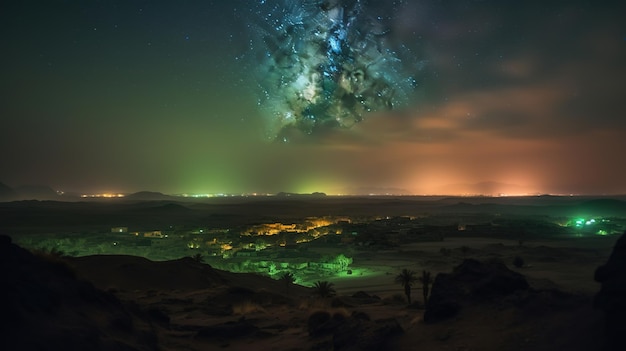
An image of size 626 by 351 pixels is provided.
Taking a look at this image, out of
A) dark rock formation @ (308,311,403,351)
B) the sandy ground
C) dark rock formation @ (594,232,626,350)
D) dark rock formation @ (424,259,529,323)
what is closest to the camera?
dark rock formation @ (594,232,626,350)

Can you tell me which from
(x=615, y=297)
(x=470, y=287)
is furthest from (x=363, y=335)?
(x=615, y=297)

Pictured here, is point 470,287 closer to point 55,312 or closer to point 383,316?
point 383,316

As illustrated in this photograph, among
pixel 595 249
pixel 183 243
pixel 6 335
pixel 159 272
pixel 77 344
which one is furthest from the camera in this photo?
pixel 183 243

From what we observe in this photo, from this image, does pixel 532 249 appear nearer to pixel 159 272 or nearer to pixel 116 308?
pixel 159 272

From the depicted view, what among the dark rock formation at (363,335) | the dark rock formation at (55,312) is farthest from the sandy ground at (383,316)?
the dark rock formation at (55,312)

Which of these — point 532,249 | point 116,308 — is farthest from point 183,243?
point 116,308

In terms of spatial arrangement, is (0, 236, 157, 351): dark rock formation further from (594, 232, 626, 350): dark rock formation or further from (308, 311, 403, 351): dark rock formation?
(594, 232, 626, 350): dark rock formation

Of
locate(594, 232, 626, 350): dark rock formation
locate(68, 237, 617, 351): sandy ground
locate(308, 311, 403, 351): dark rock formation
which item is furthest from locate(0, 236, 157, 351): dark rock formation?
locate(594, 232, 626, 350): dark rock formation

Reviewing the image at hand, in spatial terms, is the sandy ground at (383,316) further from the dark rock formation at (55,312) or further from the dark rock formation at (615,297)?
the dark rock formation at (55,312)
